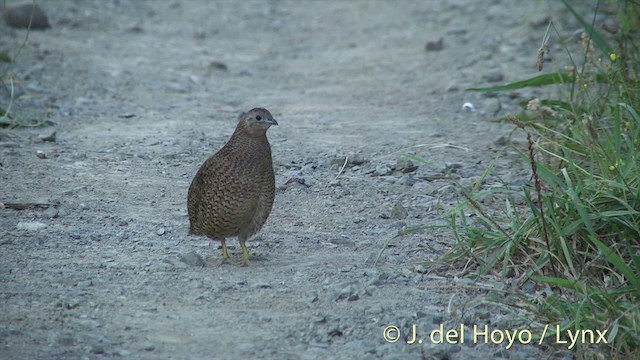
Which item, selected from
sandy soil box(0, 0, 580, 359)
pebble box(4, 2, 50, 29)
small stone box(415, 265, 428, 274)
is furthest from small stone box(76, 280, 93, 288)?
pebble box(4, 2, 50, 29)

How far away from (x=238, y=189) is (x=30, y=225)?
1.27 m

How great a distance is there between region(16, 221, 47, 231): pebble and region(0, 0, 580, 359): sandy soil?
3 centimetres

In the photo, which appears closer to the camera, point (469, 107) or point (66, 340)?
point (66, 340)

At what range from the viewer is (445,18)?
41.9 feet

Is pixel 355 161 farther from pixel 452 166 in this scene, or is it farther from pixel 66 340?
pixel 66 340

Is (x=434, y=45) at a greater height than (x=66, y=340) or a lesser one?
lesser

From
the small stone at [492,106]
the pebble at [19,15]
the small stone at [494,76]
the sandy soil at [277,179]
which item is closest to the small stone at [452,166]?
the sandy soil at [277,179]

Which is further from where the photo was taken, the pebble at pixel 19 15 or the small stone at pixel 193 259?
the pebble at pixel 19 15

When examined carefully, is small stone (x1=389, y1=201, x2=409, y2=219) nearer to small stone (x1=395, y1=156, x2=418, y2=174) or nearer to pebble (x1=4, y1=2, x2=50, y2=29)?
small stone (x1=395, y1=156, x2=418, y2=174)

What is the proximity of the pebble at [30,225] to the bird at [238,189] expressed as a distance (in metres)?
0.88

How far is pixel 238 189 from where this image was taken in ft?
17.2

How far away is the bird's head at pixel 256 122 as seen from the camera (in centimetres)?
541

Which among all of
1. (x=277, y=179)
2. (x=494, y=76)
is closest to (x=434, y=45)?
(x=494, y=76)

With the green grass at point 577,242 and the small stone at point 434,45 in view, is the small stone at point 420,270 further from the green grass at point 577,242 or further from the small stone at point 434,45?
the small stone at point 434,45
